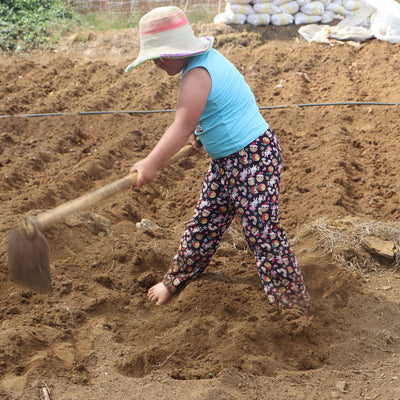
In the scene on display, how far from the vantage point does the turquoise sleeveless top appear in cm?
279

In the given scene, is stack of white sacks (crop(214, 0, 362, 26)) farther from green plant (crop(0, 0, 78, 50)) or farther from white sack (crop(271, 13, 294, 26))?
green plant (crop(0, 0, 78, 50))

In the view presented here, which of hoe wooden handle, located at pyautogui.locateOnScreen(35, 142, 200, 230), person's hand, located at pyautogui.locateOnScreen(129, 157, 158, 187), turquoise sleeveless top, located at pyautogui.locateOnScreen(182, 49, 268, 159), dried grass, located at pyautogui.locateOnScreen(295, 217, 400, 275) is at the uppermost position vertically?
turquoise sleeveless top, located at pyautogui.locateOnScreen(182, 49, 268, 159)

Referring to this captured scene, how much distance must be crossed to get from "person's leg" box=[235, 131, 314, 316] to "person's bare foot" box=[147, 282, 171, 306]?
68 centimetres

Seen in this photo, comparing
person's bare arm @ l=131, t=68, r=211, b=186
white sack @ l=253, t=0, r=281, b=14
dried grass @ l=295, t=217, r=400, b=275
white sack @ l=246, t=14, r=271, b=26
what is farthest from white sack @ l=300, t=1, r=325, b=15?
person's bare arm @ l=131, t=68, r=211, b=186

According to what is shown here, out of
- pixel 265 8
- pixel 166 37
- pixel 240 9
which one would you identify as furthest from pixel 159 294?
pixel 265 8

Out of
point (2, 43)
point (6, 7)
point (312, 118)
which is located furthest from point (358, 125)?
point (6, 7)

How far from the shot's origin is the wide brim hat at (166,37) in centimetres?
271

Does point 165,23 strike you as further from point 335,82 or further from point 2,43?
point 2,43

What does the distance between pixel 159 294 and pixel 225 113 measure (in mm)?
1280

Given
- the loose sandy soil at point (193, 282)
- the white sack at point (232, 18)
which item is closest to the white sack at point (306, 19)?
the white sack at point (232, 18)

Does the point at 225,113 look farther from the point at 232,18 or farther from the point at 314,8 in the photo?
the point at 314,8

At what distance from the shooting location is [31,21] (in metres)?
11.3

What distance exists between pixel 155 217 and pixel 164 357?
7.11 ft

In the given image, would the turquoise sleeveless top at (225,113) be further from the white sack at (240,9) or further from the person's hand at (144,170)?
the white sack at (240,9)
